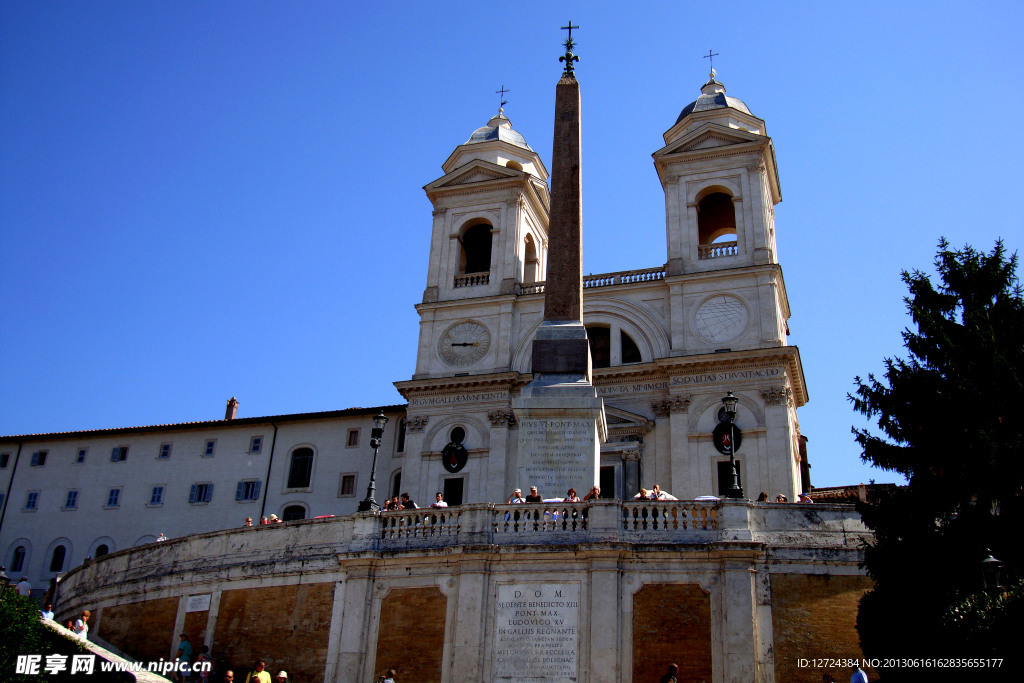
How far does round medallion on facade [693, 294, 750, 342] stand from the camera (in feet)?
117

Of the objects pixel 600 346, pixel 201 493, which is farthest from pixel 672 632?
pixel 201 493

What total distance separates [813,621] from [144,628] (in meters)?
15.5

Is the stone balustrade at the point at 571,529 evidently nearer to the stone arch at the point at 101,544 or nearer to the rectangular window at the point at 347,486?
the rectangular window at the point at 347,486

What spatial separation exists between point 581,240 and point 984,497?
11044mm

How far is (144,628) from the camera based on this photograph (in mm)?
23734

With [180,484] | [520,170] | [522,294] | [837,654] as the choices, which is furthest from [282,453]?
[837,654]

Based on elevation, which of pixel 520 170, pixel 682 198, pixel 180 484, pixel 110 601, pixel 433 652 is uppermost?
pixel 520 170

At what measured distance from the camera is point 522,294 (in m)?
39.6

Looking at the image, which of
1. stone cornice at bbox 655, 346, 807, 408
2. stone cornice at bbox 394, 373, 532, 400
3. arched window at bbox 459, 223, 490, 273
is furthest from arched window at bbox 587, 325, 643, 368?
arched window at bbox 459, 223, 490, 273

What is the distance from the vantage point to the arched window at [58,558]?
42719mm

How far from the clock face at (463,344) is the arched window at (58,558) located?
756 inches

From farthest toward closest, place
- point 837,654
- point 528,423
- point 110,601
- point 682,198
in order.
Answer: point 682,198
point 110,601
point 528,423
point 837,654

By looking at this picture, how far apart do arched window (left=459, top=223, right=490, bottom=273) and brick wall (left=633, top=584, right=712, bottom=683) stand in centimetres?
2596

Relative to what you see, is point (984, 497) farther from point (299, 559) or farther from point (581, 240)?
point (299, 559)
